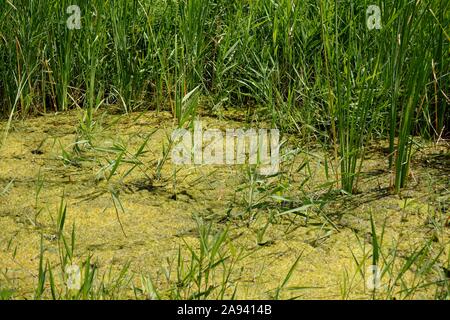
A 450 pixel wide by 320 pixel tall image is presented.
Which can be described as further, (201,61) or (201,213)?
(201,61)

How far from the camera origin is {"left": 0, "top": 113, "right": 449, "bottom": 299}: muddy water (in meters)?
1.99

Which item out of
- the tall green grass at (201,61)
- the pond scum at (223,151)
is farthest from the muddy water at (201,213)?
the tall green grass at (201,61)

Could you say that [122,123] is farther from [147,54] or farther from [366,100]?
[366,100]

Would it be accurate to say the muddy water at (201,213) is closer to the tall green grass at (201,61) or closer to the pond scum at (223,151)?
the pond scum at (223,151)

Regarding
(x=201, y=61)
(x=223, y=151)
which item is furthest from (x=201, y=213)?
(x=201, y=61)

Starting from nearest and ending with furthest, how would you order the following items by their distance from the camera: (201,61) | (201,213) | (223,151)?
(201,213) < (223,151) < (201,61)

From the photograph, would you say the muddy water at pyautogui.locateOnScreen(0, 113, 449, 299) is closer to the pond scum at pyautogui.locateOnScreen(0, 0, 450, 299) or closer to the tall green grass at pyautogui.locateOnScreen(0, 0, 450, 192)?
the pond scum at pyautogui.locateOnScreen(0, 0, 450, 299)

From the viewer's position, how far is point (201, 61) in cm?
293

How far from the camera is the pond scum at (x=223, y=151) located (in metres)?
1.96

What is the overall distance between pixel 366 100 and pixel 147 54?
3.05ft

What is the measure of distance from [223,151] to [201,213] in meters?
0.41

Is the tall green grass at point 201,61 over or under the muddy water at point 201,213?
over

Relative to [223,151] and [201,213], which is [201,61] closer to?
[223,151]
